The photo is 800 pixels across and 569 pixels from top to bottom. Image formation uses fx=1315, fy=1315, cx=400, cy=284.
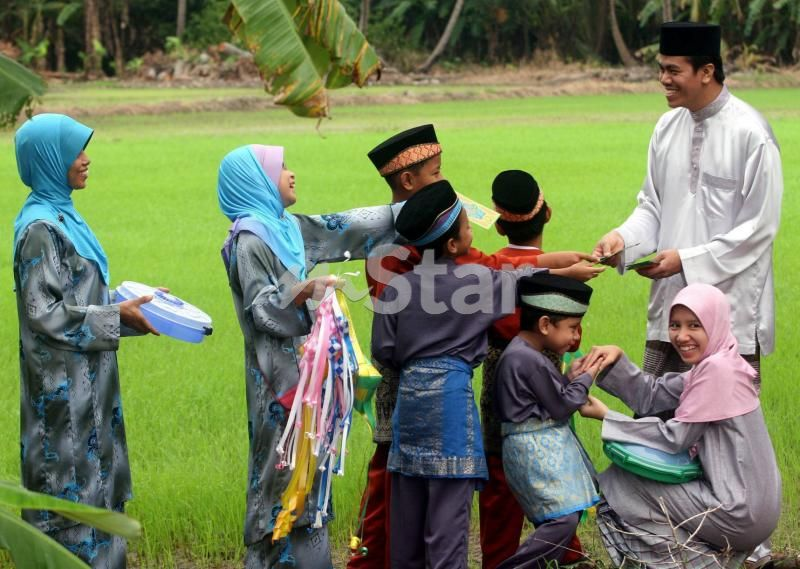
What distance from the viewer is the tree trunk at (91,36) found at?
113 ft

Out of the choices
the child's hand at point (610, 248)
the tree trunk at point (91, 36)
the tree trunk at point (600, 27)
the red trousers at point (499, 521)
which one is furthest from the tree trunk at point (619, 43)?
the red trousers at point (499, 521)

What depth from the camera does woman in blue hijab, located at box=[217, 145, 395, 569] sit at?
386 centimetres

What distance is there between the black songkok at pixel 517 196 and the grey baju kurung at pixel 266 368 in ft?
2.43

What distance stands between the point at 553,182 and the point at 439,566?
451 inches

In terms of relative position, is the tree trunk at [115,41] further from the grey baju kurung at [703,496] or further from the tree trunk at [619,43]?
the grey baju kurung at [703,496]

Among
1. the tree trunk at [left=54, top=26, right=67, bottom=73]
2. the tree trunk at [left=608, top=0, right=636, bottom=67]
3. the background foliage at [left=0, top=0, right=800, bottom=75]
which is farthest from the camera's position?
the tree trunk at [left=608, top=0, right=636, bottom=67]

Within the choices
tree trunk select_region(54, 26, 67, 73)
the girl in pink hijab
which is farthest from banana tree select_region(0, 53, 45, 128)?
tree trunk select_region(54, 26, 67, 73)

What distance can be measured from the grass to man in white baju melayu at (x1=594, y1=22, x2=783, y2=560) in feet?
2.79

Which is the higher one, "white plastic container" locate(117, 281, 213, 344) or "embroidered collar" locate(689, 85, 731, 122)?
"embroidered collar" locate(689, 85, 731, 122)

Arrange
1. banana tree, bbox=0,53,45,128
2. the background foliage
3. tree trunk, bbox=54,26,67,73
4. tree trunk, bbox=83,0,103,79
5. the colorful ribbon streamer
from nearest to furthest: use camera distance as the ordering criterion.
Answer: banana tree, bbox=0,53,45,128, the colorful ribbon streamer, tree trunk, bbox=83,0,103,79, the background foliage, tree trunk, bbox=54,26,67,73

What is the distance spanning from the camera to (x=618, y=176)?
1547 cm

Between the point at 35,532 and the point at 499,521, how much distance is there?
215cm

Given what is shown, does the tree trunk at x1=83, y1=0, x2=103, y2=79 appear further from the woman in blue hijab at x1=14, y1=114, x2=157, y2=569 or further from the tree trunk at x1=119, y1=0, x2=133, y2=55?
the woman in blue hijab at x1=14, y1=114, x2=157, y2=569

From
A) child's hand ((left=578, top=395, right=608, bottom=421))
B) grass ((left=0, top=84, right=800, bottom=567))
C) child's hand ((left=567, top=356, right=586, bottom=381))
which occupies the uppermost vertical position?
child's hand ((left=567, top=356, right=586, bottom=381))
